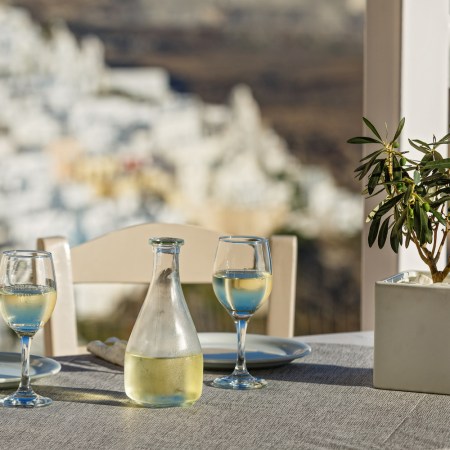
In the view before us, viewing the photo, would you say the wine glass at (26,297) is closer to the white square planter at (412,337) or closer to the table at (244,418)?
the table at (244,418)

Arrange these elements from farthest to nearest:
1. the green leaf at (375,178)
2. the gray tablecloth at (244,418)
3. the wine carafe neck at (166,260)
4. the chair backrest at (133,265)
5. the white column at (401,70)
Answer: the white column at (401,70) → the chair backrest at (133,265) → the green leaf at (375,178) → the wine carafe neck at (166,260) → the gray tablecloth at (244,418)

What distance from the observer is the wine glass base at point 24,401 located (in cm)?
96

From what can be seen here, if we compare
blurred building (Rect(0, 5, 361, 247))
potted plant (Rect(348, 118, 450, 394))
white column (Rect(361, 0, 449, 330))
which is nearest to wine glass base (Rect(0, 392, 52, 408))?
potted plant (Rect(348, 118, 450, 394))

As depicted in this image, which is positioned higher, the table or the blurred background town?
the blurred background town

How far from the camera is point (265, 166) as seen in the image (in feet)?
19.2

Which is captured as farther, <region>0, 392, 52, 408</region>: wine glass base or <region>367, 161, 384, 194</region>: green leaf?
<region>367, 161, 384, 194</region>: green leaf

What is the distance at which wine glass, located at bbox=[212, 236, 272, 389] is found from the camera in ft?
3.45

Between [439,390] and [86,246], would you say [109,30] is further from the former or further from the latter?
[439,390]

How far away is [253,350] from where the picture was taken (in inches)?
48.4

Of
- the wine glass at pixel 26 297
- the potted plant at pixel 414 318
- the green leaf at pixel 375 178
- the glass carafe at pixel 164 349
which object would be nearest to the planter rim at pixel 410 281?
the potted plant at pixel 414 318

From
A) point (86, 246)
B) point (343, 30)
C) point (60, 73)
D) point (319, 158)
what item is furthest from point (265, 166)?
point (86, 246)

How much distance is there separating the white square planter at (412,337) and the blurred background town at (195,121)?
4.30 meters

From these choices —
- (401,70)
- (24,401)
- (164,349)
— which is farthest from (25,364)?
(401,70)

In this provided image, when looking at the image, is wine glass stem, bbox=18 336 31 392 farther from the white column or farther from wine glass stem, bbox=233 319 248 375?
the white column
